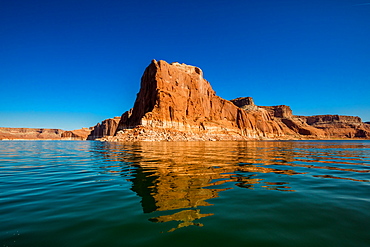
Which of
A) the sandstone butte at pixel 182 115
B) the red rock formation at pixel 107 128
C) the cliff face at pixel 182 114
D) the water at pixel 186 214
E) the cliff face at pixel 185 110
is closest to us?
the water at pixel 186 214

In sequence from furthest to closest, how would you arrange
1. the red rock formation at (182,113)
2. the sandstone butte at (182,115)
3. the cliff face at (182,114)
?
the red rock formation at (182,113), the cliff face at (182,114), the sandstone butte at (182,115)

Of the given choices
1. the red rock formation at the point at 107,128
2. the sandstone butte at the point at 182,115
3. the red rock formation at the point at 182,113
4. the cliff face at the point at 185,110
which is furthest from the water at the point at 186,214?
the red rock formation at the point at 107,128

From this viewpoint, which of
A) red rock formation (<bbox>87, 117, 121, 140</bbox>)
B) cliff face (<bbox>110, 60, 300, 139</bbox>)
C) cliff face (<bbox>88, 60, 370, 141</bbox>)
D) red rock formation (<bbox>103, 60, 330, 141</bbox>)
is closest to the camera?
cliff face (<bbox>88, 60, 370, 141</bbox>)

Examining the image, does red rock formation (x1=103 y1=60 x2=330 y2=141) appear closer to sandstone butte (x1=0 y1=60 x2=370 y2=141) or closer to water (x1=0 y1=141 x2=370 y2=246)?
sandstone butte (x1=0 y1=60 x2=370 y2=141)

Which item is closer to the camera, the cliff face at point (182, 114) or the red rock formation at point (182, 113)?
the cliff face at point (182, 114)

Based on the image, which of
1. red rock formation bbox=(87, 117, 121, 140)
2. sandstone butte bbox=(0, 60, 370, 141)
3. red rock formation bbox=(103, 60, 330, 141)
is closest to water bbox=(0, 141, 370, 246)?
sandstone butte bbox=(0, 60, 370, 141)

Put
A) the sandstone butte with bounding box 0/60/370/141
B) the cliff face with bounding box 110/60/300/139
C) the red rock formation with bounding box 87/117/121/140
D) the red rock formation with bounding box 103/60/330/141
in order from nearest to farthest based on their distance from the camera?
the sandstone butte with bounding box 0/60/370/141 → the red rock formation with bounding box 103/60/330/141 → the cliff face with bounding box 110/60/300/139 → the red rock formation with bounding box 87/117/121/140

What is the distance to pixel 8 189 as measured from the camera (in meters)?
6.16

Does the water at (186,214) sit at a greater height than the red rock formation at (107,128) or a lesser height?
lesser

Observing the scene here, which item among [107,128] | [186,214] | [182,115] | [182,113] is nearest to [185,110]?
[182,113]

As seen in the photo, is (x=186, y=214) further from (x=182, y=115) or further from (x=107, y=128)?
(x=107, y=128)

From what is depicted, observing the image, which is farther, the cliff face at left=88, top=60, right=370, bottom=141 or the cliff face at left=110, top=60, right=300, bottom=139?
the cliff face at left=110, top=60, right=300, bottom=139

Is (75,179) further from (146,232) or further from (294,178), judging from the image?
(294,178)

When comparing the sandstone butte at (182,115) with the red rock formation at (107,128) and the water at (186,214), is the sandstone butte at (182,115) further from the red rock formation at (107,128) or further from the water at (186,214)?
the water at (186,214)
